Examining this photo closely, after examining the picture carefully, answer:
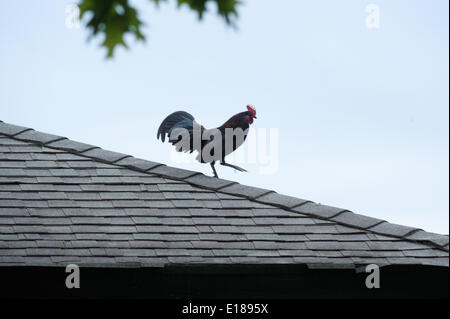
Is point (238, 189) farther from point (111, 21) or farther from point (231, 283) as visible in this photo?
point (111, 21)

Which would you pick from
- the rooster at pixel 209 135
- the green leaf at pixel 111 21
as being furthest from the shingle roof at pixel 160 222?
the green leaf at pixel 111 21

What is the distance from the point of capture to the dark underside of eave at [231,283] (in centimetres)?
655

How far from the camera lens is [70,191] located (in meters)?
7.62

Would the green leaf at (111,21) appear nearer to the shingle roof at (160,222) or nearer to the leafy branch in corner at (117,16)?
the leafy branch in corner at (117,16)

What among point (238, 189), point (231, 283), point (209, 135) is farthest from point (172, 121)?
point (231, 283)

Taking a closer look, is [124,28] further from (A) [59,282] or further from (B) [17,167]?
(B) [17,167]

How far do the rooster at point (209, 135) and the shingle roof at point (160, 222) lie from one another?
73 cm

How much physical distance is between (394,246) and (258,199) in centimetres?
131

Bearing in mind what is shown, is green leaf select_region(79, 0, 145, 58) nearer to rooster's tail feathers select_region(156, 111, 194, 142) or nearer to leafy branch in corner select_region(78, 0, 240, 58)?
leafy branch in corner select_region(78, 0, 240, 58)

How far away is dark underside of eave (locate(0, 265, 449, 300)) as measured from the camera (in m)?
6.55

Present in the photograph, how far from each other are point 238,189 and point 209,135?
1.29m

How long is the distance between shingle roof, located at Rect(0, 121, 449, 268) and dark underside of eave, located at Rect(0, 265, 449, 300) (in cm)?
9

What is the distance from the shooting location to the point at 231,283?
21.8 ft
